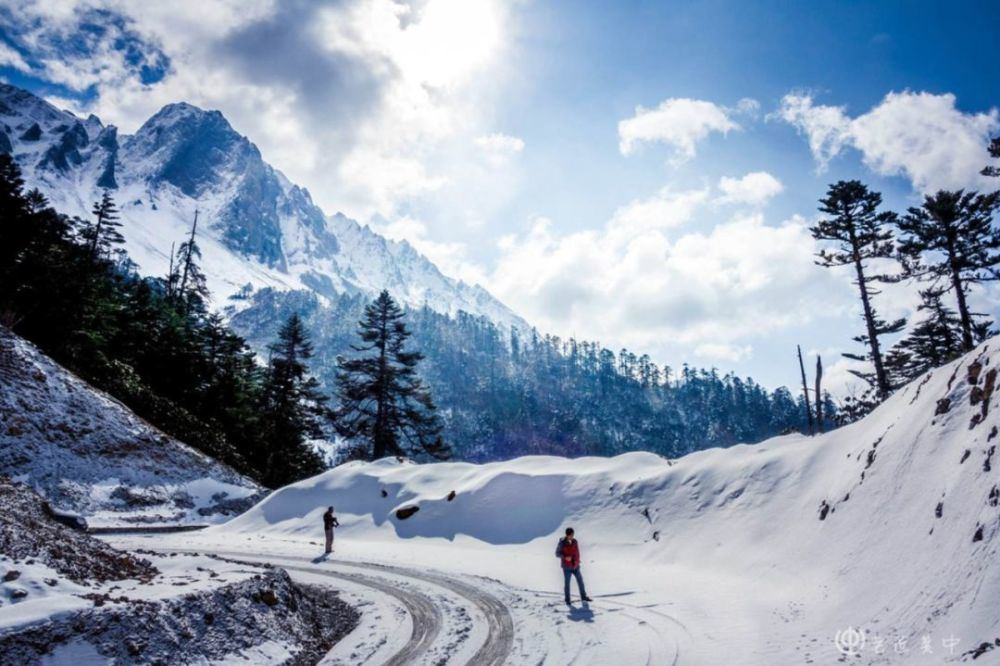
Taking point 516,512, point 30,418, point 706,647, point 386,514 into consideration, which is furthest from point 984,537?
point 30,418

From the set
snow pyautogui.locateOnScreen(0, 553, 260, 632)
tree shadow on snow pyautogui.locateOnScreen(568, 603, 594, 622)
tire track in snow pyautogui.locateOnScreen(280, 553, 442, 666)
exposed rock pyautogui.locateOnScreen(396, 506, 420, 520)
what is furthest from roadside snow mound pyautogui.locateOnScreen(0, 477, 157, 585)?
exposed rock pyautogui.locateOnScreen(396, 506, 420, 520)

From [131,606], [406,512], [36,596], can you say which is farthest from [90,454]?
[36,596]

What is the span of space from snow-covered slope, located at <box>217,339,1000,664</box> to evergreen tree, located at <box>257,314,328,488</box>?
12.7 m

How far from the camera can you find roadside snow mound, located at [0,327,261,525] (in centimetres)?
2234

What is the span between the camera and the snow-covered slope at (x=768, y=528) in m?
7.50

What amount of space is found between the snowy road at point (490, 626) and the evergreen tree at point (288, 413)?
84.1ft

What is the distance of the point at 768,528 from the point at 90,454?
28.8 meters

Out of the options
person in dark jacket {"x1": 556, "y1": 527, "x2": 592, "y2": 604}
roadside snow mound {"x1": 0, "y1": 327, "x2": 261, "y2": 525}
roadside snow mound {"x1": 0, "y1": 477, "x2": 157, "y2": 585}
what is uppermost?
roadside snow mound {"x1": 0, "y1": 327, "x2": 261, "y2": 525}

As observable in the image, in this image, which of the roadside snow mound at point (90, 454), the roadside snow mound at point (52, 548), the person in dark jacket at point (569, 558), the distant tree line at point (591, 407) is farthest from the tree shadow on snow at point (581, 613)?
the distant tree line at point (591, 407)

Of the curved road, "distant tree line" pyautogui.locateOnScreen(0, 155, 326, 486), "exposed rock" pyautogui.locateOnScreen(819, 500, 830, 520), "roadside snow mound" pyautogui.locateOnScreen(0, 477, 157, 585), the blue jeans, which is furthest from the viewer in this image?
"distant tree line" pyautogui.locateOnScreen(0, 155, 326, 486)

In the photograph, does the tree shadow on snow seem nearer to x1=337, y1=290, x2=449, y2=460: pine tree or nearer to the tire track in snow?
the tire track in snow

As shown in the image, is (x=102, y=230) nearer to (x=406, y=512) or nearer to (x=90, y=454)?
(x=90, y=454)

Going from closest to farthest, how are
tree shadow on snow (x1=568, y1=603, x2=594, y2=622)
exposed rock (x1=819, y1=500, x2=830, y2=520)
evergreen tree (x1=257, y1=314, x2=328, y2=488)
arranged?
tree shadow on snow (x1=568, y1=603, x2=594, y2=622)
exposed rock (x1=819, y1=500, x2=830, y2=520)
evergreen tree (x1=257, y1=314, x2=328, y2=488)

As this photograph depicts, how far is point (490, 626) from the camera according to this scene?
10211 mm
